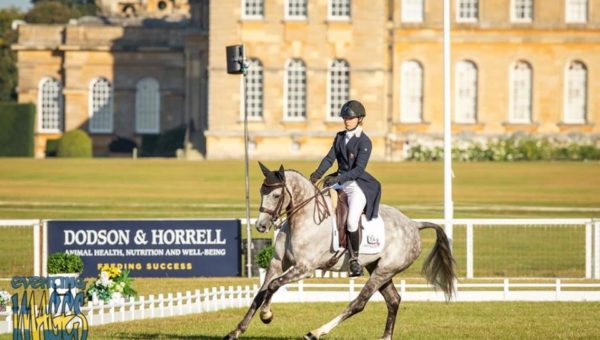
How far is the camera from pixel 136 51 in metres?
84.1

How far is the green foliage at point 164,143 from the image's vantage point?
76062mm

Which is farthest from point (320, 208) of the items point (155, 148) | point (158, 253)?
point (155, 148)

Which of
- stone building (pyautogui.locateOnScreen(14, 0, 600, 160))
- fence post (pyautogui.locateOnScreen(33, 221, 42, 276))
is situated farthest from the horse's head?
stone building (pyautogui.locateOnScreen(14, 0, 600, 160))

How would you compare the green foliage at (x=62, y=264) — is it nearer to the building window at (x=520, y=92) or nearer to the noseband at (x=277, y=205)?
the noseband at (x=277, y=205)

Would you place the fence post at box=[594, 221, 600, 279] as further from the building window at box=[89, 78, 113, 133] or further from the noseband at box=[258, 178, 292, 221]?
the building window at box=[89, 78, 113, 133]

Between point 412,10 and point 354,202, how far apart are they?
172 feet

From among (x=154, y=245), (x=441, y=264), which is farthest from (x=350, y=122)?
(x=154, y=245)

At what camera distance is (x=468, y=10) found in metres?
73.5

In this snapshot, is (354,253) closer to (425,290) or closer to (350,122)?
(350,122)

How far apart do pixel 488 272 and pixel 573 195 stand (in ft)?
55.2

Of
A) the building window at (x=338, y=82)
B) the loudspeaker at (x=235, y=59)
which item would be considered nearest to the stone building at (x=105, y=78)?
the building window at (x=338, y=82)

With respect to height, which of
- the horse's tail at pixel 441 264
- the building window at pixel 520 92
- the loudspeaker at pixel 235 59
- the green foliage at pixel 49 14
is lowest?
the horse's tail at pixel 441 264

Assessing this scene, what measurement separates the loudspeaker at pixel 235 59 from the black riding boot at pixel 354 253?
12420 millimetres

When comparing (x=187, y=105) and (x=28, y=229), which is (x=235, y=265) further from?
(x=187, y=105)
